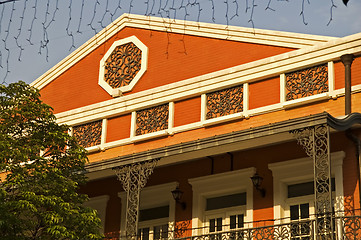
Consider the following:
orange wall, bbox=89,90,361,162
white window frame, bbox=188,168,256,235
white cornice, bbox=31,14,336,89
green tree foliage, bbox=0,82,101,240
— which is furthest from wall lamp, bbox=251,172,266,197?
green tree foliage, bbox=0,82,101,240

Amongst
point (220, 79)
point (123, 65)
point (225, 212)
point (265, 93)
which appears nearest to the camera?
point (225, 212)

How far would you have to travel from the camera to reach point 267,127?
544 inches

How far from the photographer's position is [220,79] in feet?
54.7

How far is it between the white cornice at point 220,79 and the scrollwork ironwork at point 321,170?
243 cm

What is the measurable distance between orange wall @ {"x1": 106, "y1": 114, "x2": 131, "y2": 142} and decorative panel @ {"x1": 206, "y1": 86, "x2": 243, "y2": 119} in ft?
8.10

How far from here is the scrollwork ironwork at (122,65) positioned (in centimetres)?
1895

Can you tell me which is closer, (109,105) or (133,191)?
(133,191)

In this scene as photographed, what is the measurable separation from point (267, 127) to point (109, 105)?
5.98 m

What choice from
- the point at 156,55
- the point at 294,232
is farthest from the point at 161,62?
the point at 294,232

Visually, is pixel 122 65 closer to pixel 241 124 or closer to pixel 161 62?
pixel 161 62

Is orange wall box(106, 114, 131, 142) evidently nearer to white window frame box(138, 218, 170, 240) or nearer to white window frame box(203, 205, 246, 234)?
white window frame box(138, 218, 170, 240)

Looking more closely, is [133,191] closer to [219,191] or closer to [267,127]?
[219,191]

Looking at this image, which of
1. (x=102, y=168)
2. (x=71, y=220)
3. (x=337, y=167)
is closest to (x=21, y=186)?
(x=71, y=220)

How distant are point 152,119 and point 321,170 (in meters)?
5.64
